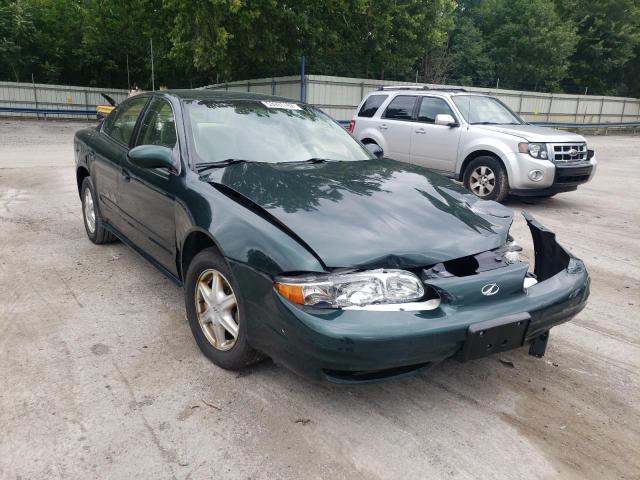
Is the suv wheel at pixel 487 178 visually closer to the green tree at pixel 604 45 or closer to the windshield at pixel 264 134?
the windshield at pixel 264 134

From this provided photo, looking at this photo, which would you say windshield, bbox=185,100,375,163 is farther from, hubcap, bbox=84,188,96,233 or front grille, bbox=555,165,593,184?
front grille, bbox=555,165,593,184

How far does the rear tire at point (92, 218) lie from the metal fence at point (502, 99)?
9.49m

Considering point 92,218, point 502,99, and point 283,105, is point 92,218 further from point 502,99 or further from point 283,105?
point 502,99

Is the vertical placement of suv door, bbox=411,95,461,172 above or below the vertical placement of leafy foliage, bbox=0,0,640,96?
below

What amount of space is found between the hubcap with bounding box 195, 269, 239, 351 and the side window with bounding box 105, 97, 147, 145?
1914 mm

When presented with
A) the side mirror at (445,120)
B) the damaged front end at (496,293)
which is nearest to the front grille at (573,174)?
the side mirror at (445,120)

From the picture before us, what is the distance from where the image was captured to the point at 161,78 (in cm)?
3575

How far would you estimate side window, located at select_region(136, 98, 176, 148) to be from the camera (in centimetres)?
371

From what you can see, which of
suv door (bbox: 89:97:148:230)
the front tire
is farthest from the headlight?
suv door (bbox: 89:97:148:230)

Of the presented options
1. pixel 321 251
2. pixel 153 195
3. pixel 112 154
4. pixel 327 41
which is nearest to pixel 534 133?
pixel 112 154

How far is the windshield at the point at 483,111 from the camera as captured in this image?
28.1 ft

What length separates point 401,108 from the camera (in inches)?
372

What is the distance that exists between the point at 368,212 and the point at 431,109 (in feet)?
22.0

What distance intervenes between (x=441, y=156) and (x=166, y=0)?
15.9 meters
